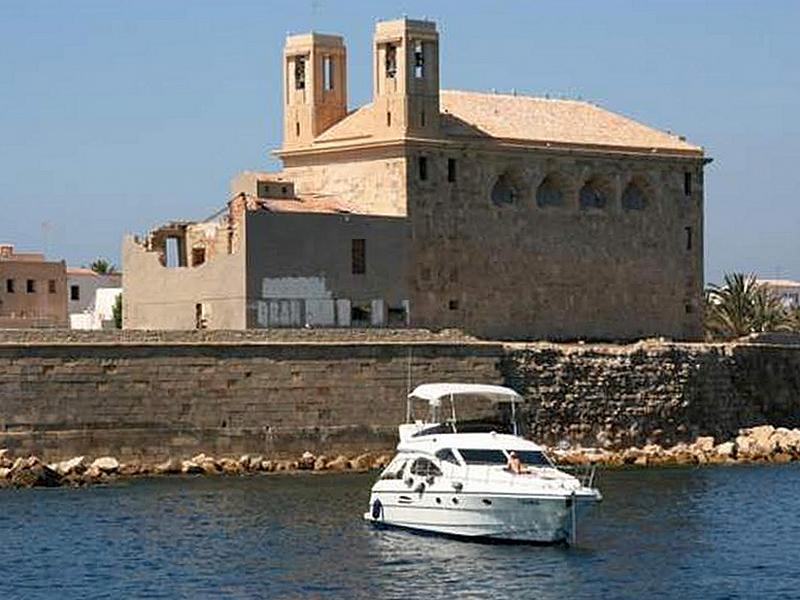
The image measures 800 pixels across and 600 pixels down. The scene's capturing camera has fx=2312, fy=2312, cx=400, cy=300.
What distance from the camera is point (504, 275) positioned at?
182 ft

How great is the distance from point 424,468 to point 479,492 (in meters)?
1.70

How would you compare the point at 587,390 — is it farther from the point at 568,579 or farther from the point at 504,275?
the point at 568,579

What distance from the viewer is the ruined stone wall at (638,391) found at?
51.2 metres

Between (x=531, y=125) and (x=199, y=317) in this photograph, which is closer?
(x=199, y=317)

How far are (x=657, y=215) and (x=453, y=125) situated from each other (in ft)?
22.7

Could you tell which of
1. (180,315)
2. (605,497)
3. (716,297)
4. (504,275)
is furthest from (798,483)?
(716,297)

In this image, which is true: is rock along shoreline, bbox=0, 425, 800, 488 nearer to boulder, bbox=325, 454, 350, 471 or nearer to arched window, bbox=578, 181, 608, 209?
boulder, bbox=325, 454, 350, 471

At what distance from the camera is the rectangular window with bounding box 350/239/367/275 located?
52.2 m

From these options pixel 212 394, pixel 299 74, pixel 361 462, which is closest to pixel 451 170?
pixel 299 74

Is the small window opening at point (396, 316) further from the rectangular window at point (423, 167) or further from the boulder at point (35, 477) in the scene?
the boulder at point (35, 477)

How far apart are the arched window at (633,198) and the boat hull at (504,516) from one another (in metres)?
21.3

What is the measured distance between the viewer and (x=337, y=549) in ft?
121

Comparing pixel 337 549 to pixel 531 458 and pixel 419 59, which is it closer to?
pixel 531 458

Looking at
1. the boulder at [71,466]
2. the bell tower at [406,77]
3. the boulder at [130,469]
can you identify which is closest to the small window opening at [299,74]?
the bell tower at [406,77]
